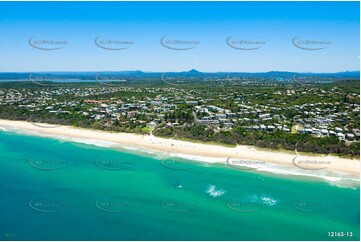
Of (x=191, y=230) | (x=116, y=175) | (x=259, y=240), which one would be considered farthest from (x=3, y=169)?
(x=259, y=240)

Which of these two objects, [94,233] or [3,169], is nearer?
[94,233]

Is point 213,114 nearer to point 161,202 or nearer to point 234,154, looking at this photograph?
point 234,154

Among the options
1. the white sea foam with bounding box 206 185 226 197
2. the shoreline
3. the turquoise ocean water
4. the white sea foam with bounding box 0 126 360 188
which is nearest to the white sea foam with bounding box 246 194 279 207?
the turquoise ocean water

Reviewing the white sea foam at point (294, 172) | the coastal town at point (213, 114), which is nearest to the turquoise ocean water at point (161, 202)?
the white sea foam at point (294, 172)

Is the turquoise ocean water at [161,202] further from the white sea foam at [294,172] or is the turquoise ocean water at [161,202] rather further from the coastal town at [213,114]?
the coastal town at [213,114]

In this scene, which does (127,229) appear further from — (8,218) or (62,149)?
(62,149)

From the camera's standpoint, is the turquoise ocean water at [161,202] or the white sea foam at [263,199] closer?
the turquoise ocean water at [161,202]
